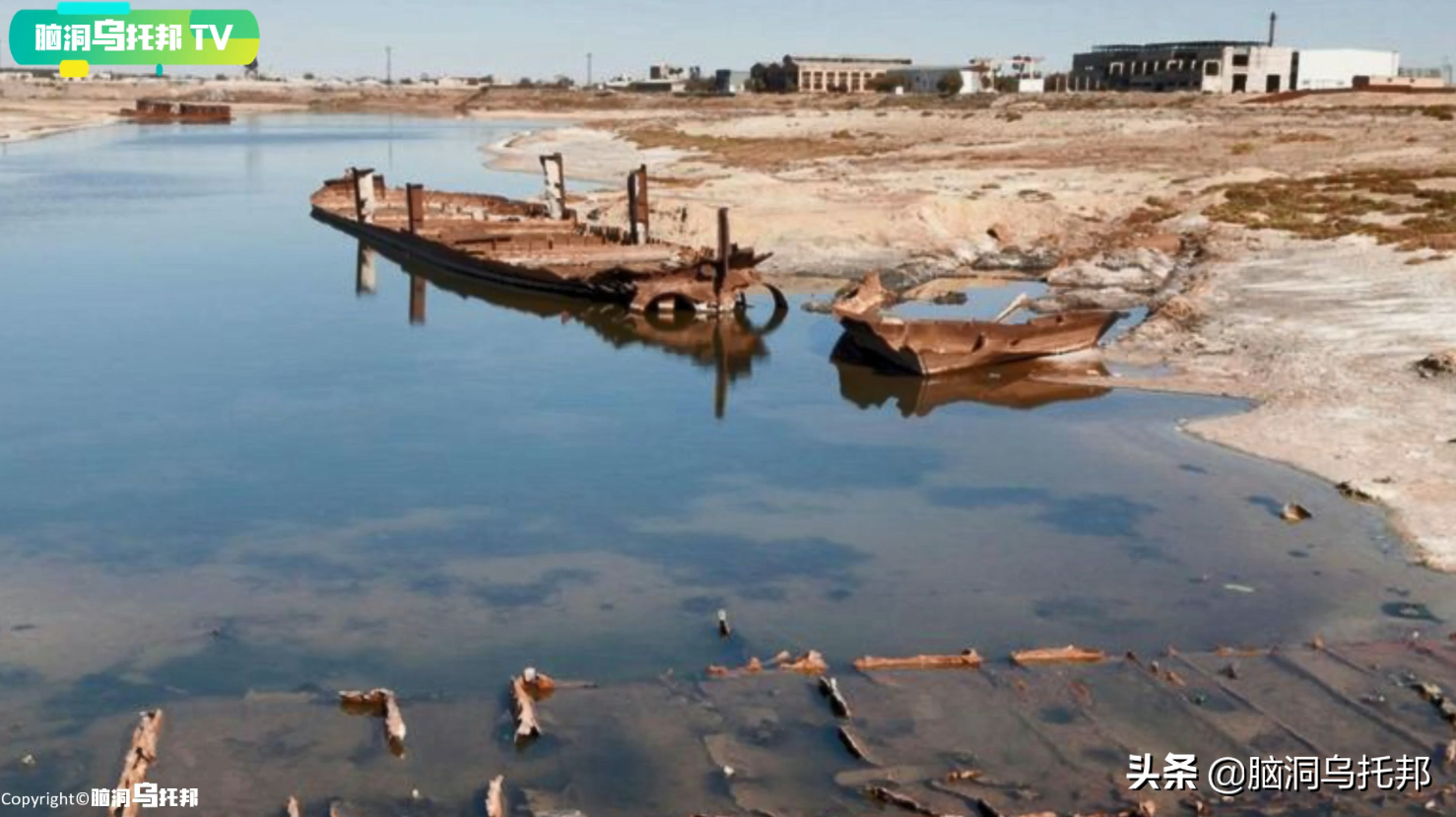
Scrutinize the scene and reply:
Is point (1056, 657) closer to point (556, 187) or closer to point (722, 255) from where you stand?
point (722, 255)

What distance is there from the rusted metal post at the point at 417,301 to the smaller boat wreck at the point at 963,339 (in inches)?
376

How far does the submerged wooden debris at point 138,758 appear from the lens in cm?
941

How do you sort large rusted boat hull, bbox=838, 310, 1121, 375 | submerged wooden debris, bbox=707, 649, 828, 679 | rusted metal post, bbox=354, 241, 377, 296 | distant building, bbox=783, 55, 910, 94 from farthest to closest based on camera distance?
1. distant building, bbox=783, 55, 910, 94
2. rusted metal post, bbox=354, 241, 377, 296
3. large rusted boat hull, bbox=838, 310, 1121, 375
4. submerged wooden debris, bbox=707, 649, 828, 679

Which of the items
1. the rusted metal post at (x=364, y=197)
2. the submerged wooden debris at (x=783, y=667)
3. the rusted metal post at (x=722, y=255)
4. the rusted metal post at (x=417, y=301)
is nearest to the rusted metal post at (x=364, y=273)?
the rusted metal post at (x=364, y=197)

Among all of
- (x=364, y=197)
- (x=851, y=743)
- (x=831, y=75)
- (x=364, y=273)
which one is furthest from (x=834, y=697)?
(x=831, y=75)

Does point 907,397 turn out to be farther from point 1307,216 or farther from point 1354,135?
point 1354,135

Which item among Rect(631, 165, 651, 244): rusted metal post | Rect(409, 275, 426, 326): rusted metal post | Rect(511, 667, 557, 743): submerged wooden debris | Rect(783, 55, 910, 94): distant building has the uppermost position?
Rect(783, 55, 910, 94): distant building

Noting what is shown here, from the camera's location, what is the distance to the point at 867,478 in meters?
17.5

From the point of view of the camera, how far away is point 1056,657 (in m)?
11.6

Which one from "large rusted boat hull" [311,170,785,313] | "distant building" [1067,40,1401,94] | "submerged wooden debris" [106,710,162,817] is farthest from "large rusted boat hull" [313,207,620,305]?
"distant building" [1067,40,1401,94]

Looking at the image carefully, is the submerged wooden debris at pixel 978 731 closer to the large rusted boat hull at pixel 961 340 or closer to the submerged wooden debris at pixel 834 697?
the submerged wooden debris at pixel 834 697

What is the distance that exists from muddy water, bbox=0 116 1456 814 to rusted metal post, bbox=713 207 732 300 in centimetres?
209

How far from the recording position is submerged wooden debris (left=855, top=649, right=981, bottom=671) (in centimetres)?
1143

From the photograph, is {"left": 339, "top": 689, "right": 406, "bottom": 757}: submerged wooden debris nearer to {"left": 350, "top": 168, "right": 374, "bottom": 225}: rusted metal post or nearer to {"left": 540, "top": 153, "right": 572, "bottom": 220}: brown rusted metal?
{"left": 540, "top": 153, "right": 572, "bottom": 220}: brown rusted metal
